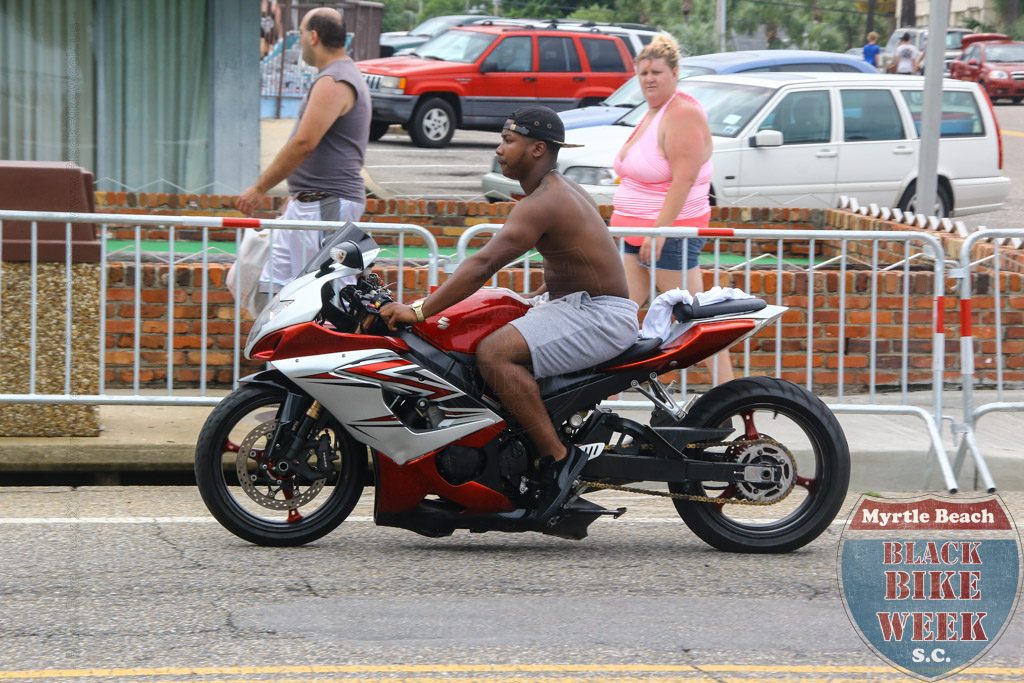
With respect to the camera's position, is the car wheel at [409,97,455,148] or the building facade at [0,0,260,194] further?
the car wheel at [409,97,455,148]

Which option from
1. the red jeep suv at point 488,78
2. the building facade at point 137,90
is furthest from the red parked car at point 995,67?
the building facade at point 137,90

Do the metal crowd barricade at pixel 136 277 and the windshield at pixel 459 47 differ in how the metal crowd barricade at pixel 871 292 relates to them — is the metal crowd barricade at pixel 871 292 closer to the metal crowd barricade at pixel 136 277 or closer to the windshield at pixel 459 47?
the metal crowd barricade at pixel 136 277

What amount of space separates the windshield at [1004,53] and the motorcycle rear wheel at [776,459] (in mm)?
36831

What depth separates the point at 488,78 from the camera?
2522 centimetres

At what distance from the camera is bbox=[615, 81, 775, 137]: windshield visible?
563 inches

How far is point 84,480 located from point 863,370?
169 inches

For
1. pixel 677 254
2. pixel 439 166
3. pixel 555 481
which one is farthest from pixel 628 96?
pixel 555 481

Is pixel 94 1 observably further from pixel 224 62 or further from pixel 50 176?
pixel 50 176

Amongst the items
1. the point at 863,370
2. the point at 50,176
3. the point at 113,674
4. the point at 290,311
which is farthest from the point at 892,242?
the point at 113,674

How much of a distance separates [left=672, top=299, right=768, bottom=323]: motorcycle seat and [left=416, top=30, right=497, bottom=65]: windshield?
1959 cm

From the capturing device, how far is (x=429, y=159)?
23812mm

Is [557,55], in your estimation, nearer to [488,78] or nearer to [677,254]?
[488,78]

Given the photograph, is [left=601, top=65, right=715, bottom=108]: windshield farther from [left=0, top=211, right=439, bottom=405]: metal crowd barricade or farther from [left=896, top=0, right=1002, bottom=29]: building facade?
[left=896, top=0, right=1002, bottom=29]: building facade

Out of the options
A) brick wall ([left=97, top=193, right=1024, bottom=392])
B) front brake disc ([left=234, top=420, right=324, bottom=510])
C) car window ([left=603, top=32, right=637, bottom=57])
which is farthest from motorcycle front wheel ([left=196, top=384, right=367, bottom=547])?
car window ([left=603, top=32, right=637, bottom=57])
